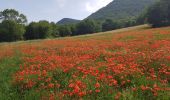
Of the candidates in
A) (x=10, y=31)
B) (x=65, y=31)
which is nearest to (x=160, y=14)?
(x=10, y=31)

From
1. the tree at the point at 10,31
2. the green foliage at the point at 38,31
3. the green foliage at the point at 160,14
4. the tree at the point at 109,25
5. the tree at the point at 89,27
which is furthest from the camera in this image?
the tree at the point at 109,25

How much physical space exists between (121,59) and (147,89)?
4.39m

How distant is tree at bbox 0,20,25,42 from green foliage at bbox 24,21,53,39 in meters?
7.04

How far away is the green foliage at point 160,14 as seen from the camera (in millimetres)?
77438

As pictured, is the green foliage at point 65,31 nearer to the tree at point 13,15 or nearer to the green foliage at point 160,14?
the tree at point 13,15

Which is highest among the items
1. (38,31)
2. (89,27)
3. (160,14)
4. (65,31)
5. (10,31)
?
(160,14)

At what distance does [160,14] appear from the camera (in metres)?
77.4

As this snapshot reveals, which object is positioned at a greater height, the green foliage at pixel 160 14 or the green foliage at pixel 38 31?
the green foliage at pixel 160 14

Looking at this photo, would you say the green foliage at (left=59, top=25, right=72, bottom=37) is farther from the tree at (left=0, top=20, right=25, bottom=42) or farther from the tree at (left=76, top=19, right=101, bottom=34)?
the tree at (left=0, top=20, right=25, bottom=42)

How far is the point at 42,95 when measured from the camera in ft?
31.7

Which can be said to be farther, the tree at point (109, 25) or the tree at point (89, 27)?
the tree at point (109, 25)

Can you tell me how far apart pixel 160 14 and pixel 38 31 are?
4172 cm

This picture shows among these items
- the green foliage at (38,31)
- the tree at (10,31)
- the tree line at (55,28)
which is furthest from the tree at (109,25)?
the tree at (10,31)

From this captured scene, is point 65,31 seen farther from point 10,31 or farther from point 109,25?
point 10,31
